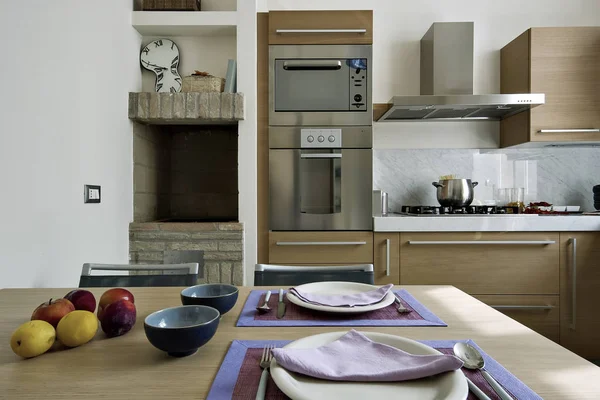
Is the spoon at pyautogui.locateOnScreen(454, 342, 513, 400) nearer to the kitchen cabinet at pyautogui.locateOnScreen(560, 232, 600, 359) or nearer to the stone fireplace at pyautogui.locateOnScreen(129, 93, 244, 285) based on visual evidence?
the stone fireplace at pyautogui.locateOnScreen(129, 93, 244, 285)

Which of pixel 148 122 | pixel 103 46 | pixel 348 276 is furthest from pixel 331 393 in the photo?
pixel 148 122

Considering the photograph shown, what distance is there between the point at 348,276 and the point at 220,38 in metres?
2.20

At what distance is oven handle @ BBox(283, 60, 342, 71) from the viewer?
103 inches

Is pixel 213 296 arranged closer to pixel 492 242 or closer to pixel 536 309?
pixel 492 242

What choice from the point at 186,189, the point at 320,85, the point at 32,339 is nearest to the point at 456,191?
the point at 320,85

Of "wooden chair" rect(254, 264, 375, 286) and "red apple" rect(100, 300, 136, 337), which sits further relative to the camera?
"wooden chair" rect(254, 264, 375, 286)

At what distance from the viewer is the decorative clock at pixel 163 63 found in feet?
9.02

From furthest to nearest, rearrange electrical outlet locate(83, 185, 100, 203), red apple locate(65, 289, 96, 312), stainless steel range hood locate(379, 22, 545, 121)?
stainless steel range hood locate(379, 22, 545, 121) < electrical outlet locate(83, 185, 100, 203) < red apple locate(65, 289, 96, 312)

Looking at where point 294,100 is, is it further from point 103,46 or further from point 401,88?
point 103,46

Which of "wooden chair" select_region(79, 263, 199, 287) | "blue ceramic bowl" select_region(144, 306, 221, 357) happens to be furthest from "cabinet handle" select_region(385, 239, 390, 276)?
"blue ceramic bowl" select_region(144, 306, 221, 357)

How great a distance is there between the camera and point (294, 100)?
8.67 ft

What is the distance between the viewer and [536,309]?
249cm

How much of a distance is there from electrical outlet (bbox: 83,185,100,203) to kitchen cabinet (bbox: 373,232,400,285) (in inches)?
65.4

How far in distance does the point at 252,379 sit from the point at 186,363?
0.43ft
